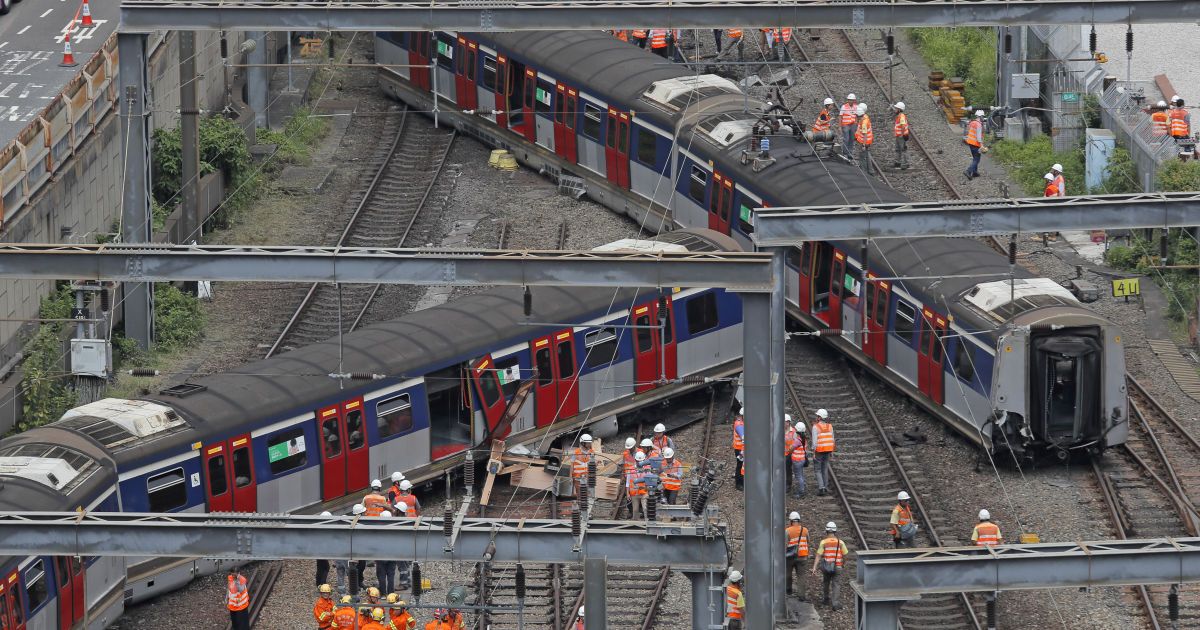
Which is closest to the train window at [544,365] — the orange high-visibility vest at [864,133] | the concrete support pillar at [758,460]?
the concrete support pillar at [758,460]

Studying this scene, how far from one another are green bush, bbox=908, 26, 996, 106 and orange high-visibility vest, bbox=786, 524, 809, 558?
23214 mm

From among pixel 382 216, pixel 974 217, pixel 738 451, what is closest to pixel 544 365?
pixel 738 451

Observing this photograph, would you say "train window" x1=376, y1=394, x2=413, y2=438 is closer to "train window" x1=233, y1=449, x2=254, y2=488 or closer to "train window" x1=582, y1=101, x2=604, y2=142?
"train window" x1=233, y1=449, x2=254, y2=488

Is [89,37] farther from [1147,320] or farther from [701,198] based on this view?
[1147,320]

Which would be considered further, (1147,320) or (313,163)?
(313,163)

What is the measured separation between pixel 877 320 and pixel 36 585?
15.5 m

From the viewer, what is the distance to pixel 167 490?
107ft

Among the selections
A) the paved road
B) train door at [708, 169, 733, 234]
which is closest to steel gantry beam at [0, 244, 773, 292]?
train door at [708, 169, 733, 234]

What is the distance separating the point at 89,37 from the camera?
50875mm

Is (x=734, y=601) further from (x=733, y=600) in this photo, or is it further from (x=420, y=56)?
(x=420, y=56)

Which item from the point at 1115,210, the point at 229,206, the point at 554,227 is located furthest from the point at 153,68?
the point at 1115,210

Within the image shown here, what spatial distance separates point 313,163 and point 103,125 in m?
8.20

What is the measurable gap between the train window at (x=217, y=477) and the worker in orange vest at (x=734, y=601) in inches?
306

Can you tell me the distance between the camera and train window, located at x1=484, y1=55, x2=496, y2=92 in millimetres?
50062
